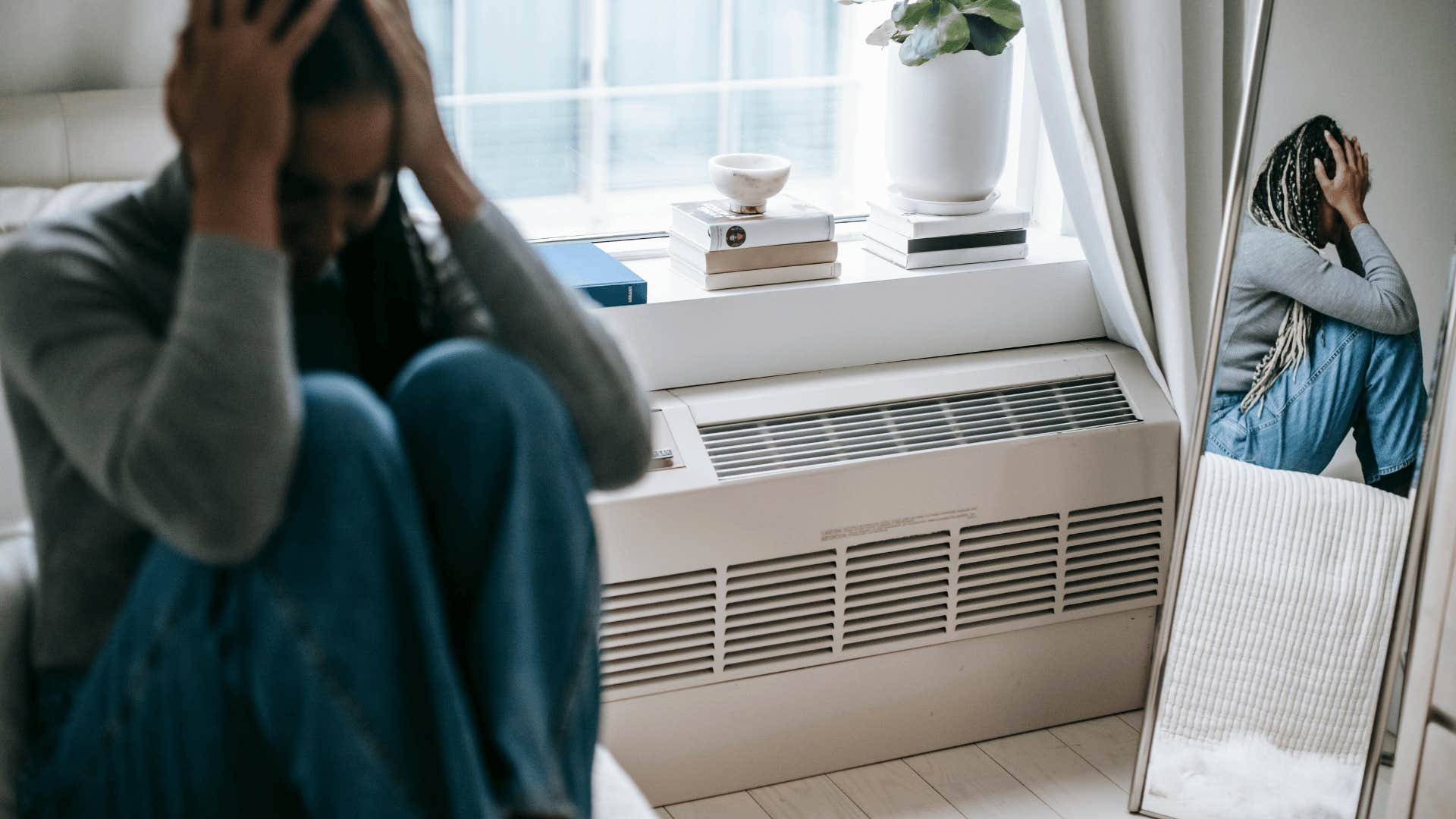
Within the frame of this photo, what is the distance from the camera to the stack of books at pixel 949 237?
2010mm

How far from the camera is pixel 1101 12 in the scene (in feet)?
6.31

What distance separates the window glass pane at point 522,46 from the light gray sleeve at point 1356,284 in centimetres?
105

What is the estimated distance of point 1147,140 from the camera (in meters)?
1.90

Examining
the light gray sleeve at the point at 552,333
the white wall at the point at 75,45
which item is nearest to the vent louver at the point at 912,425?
the white wall at the point at 75,45

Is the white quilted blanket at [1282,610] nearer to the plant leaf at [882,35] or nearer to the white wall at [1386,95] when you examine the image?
the white wall at [1386,95]

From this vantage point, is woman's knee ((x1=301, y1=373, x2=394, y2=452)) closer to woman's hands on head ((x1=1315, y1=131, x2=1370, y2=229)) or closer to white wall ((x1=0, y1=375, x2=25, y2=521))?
white wall ((x1=0, y1=375, x2=25, y2=521))

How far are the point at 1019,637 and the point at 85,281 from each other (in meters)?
1.60

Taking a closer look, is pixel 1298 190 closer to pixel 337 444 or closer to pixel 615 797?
pixel 615 797

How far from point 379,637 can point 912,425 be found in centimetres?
129

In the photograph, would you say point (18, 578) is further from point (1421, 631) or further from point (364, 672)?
point (1421, 631)

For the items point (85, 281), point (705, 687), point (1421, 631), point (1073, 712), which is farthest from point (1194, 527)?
point (85, 281)

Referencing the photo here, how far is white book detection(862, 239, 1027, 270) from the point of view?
2.02m

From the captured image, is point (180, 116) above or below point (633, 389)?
above

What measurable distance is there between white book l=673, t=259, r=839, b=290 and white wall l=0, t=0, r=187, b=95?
769 mm
